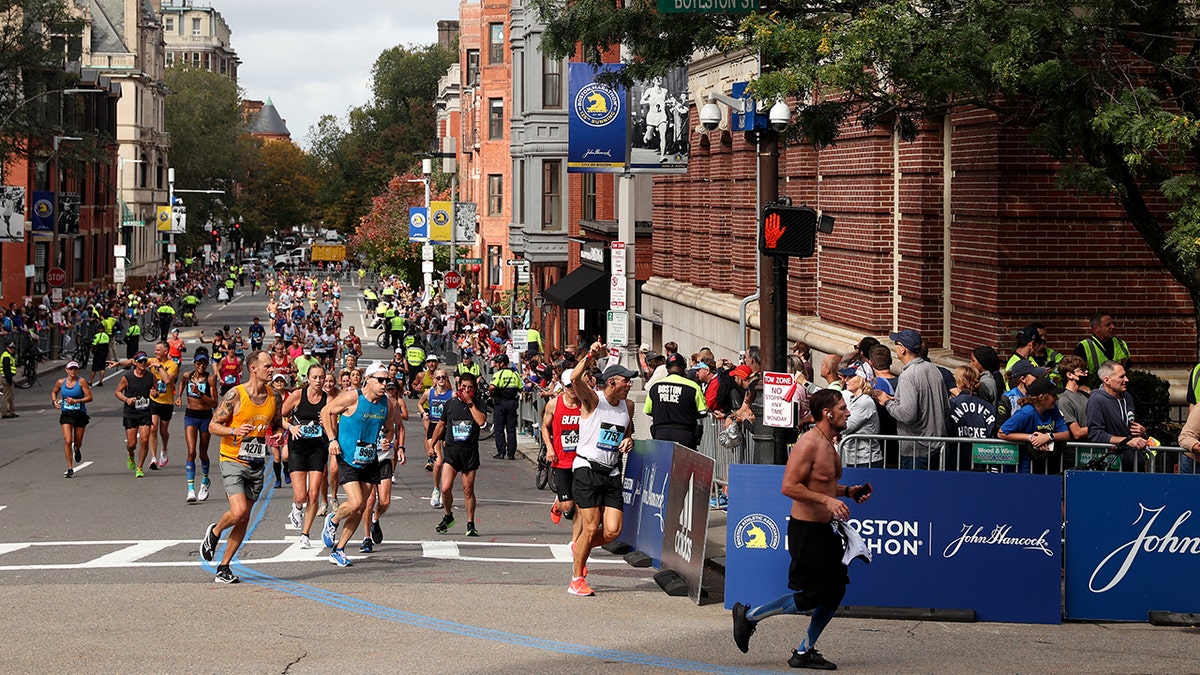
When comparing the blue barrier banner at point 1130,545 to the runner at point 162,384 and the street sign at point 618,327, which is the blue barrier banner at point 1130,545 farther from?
the runner at point 162,384

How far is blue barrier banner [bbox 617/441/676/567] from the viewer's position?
45.8 ft

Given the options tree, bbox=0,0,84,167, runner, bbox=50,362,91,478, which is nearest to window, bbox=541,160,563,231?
tree, bbox=0,0,84,167

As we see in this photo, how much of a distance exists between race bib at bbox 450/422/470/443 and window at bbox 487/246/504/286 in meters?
52.9

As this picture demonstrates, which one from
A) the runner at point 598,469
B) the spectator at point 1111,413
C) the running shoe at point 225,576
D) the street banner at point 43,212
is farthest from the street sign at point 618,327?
the street banner at point 43,212

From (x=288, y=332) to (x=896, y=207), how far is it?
109ft

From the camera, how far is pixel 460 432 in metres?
17.7

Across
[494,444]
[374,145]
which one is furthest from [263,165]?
[494,444]

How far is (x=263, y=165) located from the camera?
15125 cm

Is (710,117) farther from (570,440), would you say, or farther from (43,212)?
(43,212)

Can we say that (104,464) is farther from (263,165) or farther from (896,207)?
(263,165)

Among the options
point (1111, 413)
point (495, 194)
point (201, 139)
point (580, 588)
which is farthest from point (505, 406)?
point (201, 139)

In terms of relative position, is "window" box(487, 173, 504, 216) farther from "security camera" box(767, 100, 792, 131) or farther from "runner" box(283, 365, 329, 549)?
"security camera" box(767, 100, 792, 131)

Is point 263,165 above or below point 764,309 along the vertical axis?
above

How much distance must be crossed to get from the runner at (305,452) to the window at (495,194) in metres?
54.3
